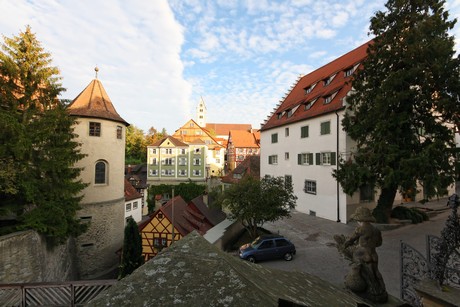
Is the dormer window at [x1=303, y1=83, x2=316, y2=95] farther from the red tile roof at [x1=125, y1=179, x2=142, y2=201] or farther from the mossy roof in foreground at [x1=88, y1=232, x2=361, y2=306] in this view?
the mossy roof in foreground at [x1=88, y1=232, x2=361, y2=306]

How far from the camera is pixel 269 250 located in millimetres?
12828

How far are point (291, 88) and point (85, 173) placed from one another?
25993 mm

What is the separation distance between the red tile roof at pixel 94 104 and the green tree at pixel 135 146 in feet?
154

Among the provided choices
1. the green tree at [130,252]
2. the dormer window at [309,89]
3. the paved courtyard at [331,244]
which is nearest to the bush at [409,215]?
the paved courtyard at [331,244]

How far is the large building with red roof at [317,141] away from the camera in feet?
61.9

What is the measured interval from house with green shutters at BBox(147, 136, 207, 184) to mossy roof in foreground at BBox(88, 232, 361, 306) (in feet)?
164

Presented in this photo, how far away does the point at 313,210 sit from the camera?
70.6 ft

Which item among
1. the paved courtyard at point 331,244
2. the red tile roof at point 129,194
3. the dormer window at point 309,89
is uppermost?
the dormer window at point 309,89

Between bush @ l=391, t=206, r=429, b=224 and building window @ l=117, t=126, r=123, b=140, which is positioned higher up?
building window @ l=117, t=126, r=123, b=140

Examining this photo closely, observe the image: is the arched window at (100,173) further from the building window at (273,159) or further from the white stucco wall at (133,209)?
the building window at (273,159)

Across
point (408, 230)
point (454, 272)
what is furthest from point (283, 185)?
point (454, 272)

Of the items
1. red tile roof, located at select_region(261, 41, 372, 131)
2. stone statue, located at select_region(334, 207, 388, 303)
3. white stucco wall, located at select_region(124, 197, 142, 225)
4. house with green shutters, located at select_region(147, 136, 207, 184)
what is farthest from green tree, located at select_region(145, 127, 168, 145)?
stone statue, located at select_region(334, 207, 388, 303)

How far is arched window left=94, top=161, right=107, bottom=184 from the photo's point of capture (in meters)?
18.9

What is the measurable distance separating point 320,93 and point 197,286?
24592mm
